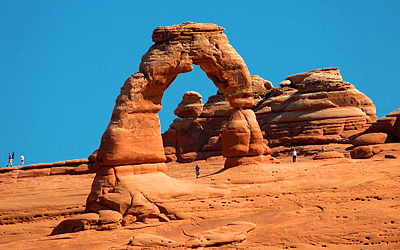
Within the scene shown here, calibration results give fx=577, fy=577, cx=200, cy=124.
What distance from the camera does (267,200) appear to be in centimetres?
1773

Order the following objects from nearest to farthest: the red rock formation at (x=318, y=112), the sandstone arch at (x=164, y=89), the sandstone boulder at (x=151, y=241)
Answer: the sandstone boulder at (x=151, y=241), the sandstone arch at (x=164, y=89), the red rock formation at (x=318, y=112)

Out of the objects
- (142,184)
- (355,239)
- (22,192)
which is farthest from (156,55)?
(22,192)

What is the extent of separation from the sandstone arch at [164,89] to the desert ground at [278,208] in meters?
0.98

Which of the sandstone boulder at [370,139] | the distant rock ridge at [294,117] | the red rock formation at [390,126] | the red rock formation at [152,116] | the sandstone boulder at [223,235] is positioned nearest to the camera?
the sandstone boulder at [223,235]

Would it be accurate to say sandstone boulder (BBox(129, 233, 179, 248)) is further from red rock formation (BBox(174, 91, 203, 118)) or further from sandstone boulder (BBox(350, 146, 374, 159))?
red rock formation (BBox(174, 91, 203, 118))

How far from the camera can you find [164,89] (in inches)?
782

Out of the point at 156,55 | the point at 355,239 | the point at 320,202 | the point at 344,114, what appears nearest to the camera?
the point at 355,239

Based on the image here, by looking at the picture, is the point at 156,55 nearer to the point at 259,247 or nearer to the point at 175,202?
the point at 175,202

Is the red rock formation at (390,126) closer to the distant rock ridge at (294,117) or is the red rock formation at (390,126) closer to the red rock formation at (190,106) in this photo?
the distant rock ridge at (294,117)

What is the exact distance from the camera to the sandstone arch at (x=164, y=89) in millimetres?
18766

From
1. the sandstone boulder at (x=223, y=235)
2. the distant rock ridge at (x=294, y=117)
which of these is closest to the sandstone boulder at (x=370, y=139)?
the distant rock ridge at (x=294, y=117)

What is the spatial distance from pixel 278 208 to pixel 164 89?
5774mm

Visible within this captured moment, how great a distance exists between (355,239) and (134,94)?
8.38m

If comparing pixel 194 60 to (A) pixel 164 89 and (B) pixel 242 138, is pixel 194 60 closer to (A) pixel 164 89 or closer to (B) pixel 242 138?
(A) pixel 164 89
